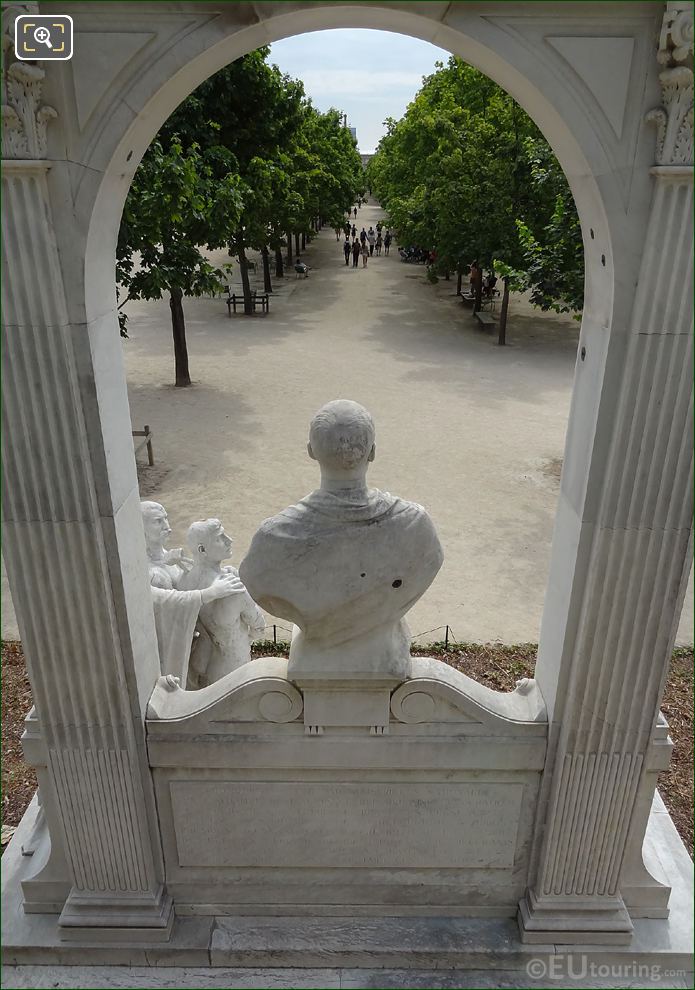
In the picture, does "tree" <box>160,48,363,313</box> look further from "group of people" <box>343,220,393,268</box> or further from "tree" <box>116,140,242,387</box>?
"group of people" <box>343,220,393,268</box>

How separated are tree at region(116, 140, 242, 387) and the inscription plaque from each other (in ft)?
17.1

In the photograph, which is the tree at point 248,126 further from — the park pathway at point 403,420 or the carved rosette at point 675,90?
the carved rosette at point 675,90

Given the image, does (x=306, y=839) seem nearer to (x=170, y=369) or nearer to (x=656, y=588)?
(x=656, y=588)

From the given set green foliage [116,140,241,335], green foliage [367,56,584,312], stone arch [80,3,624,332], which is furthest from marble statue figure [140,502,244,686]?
green foliage [367,56,584,312]

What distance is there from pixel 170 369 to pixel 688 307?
14.5 metres

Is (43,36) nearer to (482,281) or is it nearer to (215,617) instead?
(215,617)

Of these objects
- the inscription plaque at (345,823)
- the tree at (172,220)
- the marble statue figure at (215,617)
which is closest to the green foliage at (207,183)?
the tree at (172,220)

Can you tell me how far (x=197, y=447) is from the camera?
11.7m

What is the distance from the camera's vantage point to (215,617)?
453cm

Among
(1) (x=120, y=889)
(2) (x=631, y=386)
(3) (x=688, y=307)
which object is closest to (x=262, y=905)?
(1) (x=120, y=889)

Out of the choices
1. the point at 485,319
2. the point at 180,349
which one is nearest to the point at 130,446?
the point at 180,349

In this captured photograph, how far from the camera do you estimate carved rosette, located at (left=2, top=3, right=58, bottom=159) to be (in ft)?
8.00

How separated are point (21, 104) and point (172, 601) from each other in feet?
8.70

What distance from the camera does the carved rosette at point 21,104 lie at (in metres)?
2.44
